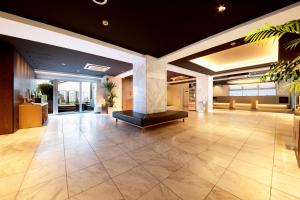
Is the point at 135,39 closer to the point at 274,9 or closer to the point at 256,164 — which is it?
the point at 274,9

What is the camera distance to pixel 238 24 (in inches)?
118

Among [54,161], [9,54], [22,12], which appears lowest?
[54,161]

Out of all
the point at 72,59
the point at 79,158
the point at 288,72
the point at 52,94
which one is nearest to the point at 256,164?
the point at 288,72

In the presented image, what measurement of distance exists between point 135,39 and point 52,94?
846cm

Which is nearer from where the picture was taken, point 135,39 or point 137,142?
point 137,142

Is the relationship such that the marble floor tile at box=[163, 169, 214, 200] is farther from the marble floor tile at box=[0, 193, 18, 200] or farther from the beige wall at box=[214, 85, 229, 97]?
the beige wall at box=[214, 85, 229, 97]

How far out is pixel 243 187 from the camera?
5.26 ft

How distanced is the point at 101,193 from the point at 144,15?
329 cm

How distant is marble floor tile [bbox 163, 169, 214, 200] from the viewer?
1494 mm

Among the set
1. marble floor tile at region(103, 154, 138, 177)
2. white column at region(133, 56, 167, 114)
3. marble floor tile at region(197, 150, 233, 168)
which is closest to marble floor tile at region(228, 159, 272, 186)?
marble floor tile at region(197, 150, 233, 168)

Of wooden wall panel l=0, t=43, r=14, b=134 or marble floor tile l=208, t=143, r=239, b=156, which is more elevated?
wooden wall panel l=0, t=43, r=14, b=134

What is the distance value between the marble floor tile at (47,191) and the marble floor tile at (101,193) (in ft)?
0.67

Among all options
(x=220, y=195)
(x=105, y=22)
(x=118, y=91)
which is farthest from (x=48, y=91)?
(x=220, y=195)

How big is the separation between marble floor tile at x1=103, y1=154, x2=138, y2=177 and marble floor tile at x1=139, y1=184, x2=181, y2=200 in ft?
2.05
